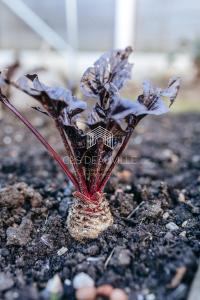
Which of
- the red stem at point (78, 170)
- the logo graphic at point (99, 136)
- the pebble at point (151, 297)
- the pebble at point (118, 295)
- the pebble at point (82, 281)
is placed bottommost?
A: the pebble at point (151, 297)

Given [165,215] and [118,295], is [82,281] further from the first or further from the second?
[165,215]

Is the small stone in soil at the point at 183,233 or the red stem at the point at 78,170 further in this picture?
the small stone in soil at the point at 183,233

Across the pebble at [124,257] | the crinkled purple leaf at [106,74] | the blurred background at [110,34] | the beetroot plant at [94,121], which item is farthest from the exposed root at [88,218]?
the blurred background at [110,34]

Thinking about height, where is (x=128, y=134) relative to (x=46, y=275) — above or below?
above

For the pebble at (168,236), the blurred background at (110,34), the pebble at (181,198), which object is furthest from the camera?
the blurred background at (110,34)

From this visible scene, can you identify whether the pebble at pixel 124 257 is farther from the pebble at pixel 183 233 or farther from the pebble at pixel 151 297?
the pebble at pixel 183 233

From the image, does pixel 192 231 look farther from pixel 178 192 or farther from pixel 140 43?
pixel 140 43

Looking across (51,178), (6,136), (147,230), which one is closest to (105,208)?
(147,230)
